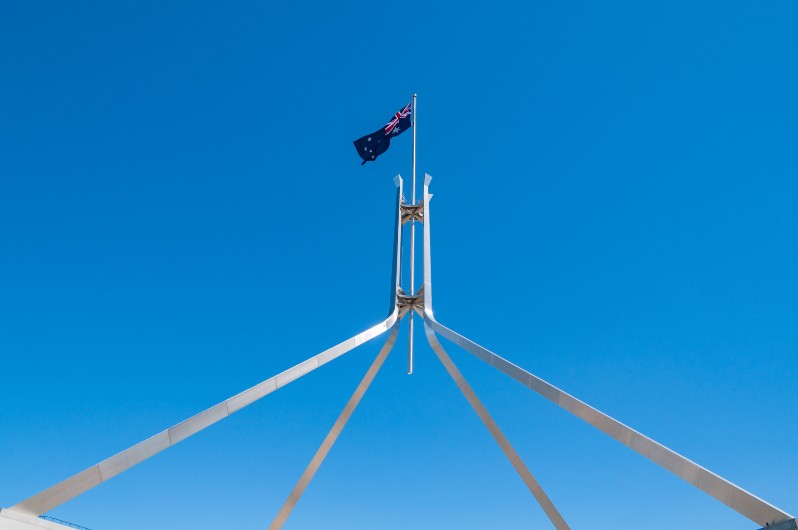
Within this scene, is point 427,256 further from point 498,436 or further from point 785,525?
point 785,525

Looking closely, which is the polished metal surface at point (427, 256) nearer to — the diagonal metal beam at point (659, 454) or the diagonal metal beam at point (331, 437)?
the diagonal metal beam at point (331, 437)

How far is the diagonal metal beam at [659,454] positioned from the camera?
12445 mm

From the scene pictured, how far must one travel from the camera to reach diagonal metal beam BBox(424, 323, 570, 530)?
21530 mm

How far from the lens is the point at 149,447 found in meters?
14.0

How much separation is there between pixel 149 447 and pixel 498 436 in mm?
12904

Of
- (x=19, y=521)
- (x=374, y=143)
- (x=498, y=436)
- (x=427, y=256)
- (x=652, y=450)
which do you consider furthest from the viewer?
(x=374, y=143)

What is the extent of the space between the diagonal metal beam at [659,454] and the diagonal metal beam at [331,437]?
229 inches

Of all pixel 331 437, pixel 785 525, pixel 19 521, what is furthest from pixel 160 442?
pixel 785 525

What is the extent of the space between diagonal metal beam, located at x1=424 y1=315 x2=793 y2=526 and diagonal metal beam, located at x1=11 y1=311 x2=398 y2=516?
245 inches

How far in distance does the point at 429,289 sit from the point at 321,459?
7.68 m

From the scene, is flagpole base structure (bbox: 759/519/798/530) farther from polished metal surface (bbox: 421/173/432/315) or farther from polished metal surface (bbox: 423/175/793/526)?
polished metal surface (bbox: 421/173/432/315)

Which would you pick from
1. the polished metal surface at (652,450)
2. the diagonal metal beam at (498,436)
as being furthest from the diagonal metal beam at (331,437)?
the polished metal surface at (652,450)

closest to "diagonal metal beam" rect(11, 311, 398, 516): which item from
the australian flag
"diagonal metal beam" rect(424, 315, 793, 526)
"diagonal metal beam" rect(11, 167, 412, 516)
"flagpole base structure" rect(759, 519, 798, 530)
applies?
"diagonal metal beam" rect(11, 167, 412, 516)

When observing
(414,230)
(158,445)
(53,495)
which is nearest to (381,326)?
(414,230)
